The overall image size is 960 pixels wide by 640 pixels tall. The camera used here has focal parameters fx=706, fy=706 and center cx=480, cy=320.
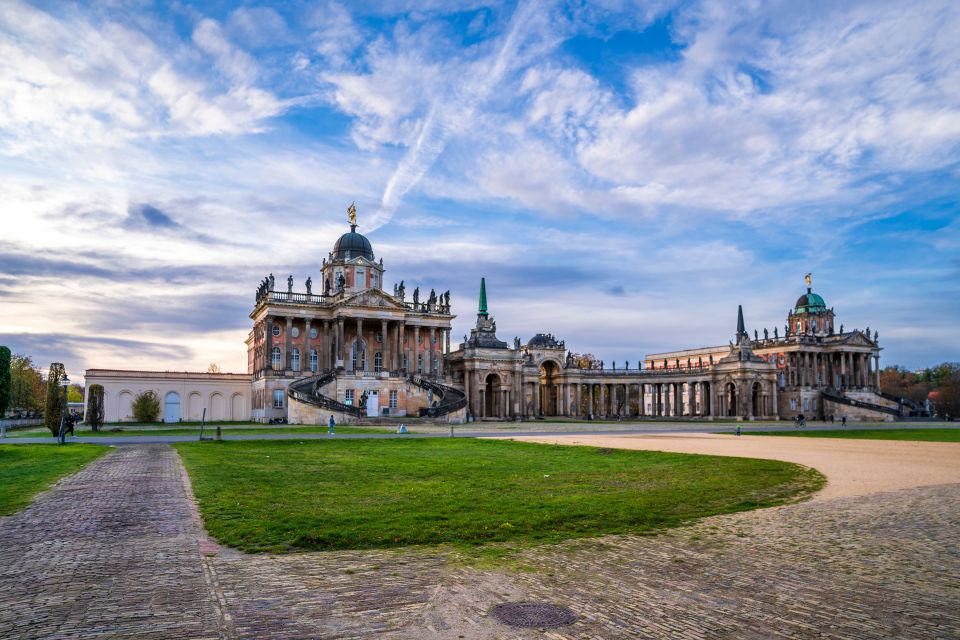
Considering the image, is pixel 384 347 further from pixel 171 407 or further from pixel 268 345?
pixel 171 407

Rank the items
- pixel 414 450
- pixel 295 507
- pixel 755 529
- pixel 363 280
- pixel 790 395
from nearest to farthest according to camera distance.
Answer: pixel 755 529 < pixel 295 507 < pixel 414 450 < pixel 363 280 < pixel 790 395

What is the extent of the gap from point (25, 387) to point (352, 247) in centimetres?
5574

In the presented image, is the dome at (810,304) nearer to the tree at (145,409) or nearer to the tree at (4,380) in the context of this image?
the tree at (145,409)

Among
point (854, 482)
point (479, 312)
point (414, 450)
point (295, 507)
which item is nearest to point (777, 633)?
point (295, 507)

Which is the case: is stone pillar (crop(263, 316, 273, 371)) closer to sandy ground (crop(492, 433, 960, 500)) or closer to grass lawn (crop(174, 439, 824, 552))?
grass lawn (crop(174, 439, 824, 552))

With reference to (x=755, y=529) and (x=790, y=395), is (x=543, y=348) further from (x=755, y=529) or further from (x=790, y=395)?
(x=755, y=529)

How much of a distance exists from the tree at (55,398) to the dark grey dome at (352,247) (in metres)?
44.2

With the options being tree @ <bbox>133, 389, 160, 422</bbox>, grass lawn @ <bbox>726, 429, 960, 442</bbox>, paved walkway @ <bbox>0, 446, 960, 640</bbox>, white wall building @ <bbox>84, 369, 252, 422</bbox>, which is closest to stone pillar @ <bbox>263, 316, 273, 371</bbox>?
white wall building @ <bbox>84, 369, 252, 422</bbox>

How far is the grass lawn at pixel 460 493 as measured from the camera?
41.4 ft

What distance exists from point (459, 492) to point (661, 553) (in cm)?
731

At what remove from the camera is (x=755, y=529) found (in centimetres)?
1316

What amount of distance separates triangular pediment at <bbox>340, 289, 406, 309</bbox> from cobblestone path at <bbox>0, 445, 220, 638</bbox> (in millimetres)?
63865

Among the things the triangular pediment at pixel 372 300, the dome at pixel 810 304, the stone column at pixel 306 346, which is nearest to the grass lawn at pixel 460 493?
the triangular pediment at pixel 372 300

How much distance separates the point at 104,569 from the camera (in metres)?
9.95
